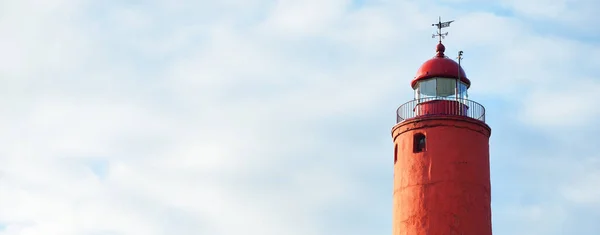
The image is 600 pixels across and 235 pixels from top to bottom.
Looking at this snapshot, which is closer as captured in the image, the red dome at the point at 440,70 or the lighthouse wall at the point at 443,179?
the lighthouse wall at the point at 443,179

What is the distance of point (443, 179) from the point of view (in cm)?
3031

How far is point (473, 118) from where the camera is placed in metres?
31.3

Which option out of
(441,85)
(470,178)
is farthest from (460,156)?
(441,85)

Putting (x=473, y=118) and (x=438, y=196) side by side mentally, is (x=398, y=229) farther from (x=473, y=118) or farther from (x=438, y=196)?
(x=473, y=118)

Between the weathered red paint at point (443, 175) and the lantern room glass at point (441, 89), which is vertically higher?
the lantern room glass at point (441, 89)

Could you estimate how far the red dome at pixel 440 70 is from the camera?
3218 cm

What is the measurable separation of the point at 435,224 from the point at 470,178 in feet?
6.03

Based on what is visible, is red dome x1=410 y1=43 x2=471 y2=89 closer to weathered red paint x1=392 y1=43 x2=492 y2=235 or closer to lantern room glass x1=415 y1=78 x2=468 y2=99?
lantern room glass x1=415 y1=78 x2=468 y2=99

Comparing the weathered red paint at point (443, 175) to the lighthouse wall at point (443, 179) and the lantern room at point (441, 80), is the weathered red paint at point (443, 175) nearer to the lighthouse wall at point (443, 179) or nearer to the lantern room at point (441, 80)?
the lighthouse wall at point (443, 179)

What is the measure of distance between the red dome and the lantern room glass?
19cm

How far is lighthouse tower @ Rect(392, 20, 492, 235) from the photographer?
3005 centimetres

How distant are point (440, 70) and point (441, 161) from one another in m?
3.28

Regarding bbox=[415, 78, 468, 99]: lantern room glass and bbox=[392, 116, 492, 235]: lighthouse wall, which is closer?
bbox=[392, 116, 492, 235]: lighthouse wall

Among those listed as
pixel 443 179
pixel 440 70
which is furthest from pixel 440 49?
pixel 443 179
